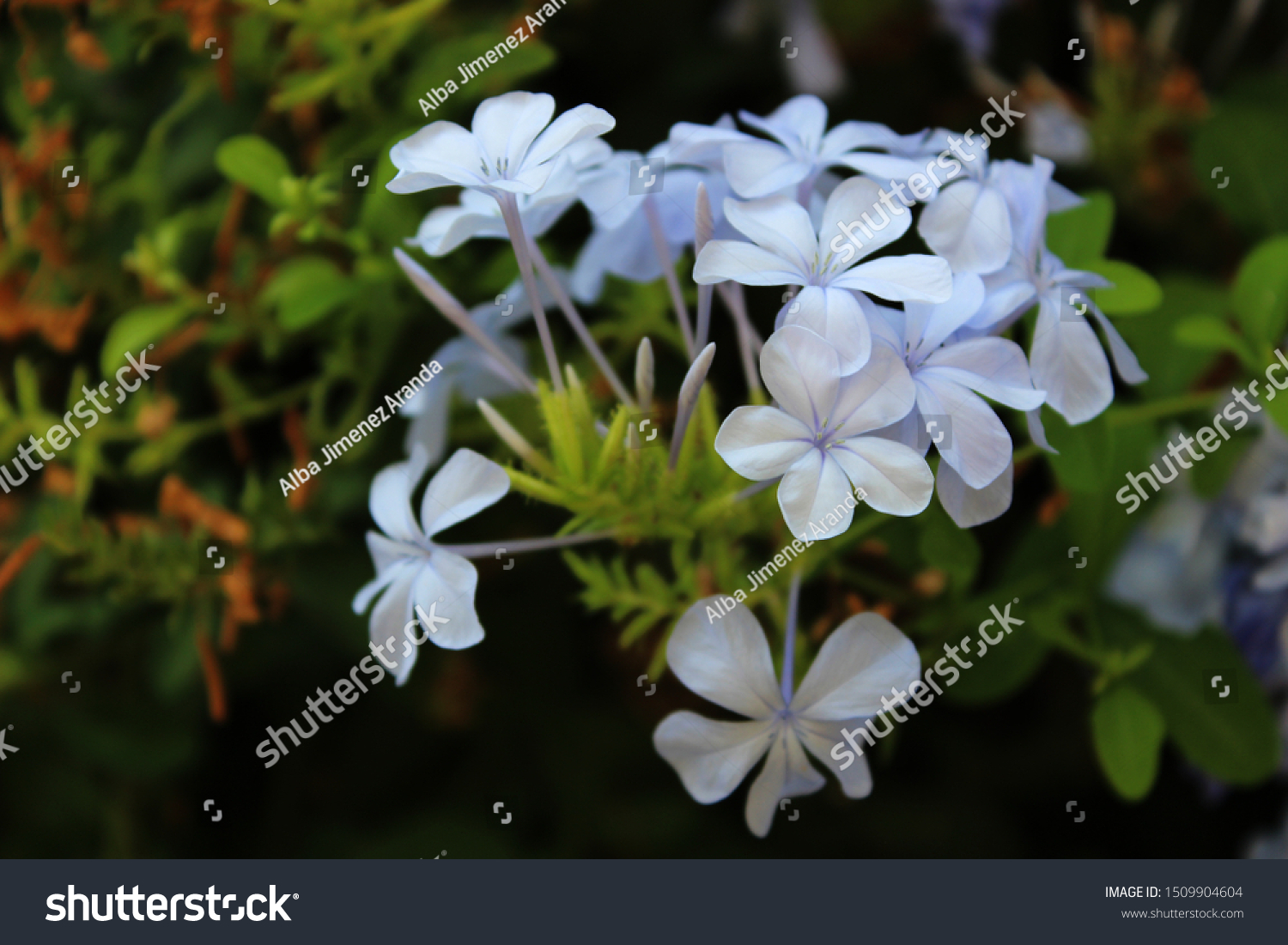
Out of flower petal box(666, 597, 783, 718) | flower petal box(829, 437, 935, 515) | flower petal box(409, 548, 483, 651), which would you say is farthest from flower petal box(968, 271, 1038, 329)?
flower petal box(409, 548, 483, 651)

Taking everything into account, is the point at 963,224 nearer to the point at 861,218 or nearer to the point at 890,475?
the point at 861,218

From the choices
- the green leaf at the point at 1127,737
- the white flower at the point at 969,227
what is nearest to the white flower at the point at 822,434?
the white flower at the point at 969,227

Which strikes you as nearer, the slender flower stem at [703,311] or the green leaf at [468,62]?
the slender flower stem at [703,311]

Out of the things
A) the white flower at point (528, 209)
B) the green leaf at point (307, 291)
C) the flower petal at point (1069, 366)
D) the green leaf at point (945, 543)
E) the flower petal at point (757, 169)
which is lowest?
the green leaf at point (945, 543)

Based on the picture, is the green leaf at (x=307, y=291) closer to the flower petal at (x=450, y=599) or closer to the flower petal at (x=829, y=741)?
the flower petal at (x=450, y=599)

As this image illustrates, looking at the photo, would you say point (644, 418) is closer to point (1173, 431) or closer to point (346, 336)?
point (346, 336)

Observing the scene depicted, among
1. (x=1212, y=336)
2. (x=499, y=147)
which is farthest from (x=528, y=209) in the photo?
(x=1212, y=336)
